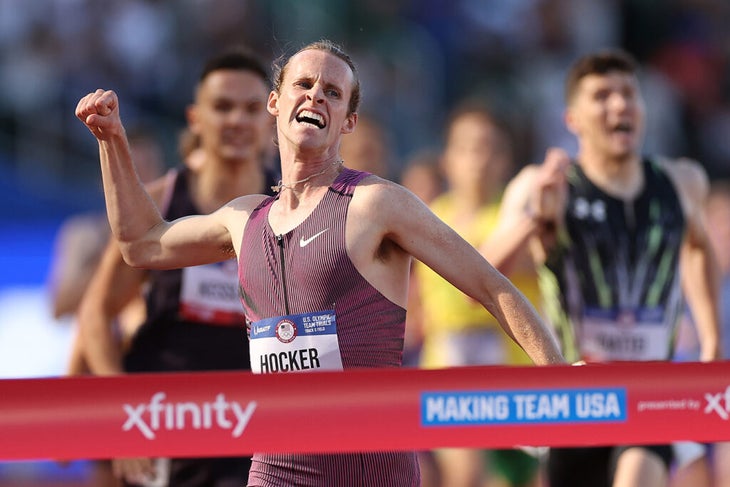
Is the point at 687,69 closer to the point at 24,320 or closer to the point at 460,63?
the point at 460,63

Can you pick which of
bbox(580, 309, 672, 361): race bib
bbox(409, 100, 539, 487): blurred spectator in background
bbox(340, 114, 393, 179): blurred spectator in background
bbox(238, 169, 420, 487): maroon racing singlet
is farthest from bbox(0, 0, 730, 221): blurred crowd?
bbox(238, 169, 420, 487): maroon racing singlet

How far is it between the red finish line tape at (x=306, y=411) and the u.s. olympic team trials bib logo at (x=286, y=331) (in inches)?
12.2

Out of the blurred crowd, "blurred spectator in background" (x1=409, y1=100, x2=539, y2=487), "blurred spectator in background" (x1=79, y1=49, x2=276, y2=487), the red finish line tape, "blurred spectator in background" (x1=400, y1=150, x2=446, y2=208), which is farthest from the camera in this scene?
the blurred crowd

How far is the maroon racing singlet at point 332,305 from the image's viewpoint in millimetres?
3977

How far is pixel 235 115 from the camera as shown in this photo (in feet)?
20.2

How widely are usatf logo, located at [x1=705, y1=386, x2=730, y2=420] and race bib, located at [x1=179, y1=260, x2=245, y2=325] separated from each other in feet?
8.70

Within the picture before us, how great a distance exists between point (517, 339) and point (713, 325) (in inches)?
103

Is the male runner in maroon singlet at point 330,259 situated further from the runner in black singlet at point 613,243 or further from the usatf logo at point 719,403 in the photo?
the runner in black singlet at point 613,243

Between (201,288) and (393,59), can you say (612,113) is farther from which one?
Answer: (393,59)

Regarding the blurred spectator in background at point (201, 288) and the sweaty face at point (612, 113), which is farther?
the sweaty face at point (612, 113)

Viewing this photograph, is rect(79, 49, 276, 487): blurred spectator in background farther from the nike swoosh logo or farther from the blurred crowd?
the blurred crowd

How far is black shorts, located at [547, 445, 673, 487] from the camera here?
5.73 m

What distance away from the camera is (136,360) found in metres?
6.27

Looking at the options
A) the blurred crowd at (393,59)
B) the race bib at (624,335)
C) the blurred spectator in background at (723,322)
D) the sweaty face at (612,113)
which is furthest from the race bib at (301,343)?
the blurred crowd at (393,59)
